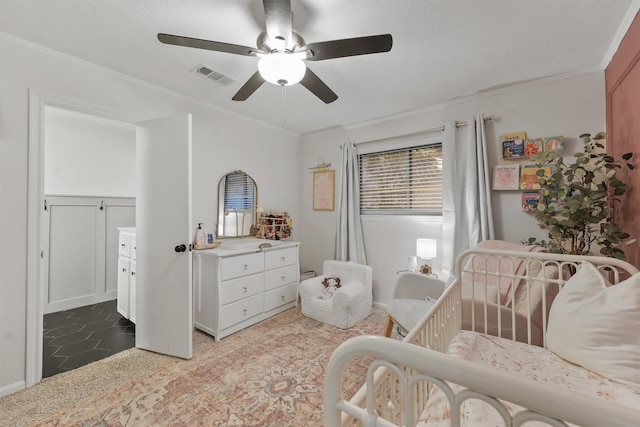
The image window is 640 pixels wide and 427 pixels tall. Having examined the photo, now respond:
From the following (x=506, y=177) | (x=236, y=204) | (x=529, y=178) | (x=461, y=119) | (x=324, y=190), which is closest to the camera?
(x=529, y=178)

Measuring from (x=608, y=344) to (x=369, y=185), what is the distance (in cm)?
262

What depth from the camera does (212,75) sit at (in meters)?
2.28

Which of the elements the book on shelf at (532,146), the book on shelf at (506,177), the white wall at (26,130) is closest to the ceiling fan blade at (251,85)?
the white wall at (26,130)

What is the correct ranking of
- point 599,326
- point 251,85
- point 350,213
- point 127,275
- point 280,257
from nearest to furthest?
point 599,326, point 251,85, point 127,275, point 280,257, point 350,213

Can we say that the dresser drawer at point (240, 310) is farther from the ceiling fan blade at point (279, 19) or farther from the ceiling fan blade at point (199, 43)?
the ceiling fan blade at point (279, 19)

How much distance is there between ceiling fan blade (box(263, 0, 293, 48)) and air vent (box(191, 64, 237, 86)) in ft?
3.26

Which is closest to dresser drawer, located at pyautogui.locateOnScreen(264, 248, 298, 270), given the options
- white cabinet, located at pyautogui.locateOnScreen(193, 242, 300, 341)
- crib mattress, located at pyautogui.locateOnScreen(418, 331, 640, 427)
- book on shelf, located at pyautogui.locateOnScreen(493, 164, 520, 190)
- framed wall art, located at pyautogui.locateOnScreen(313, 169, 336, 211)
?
white cabinet, located at pyautogui.locateOnScreen(193, 242, 300, 341)

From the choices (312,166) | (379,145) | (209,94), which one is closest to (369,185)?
(379,145)

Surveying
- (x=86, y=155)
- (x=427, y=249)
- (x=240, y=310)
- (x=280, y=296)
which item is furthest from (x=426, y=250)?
(x=86, y=155)

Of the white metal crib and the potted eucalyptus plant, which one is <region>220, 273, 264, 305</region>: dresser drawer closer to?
the white metal crib

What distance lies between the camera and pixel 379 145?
3.35 m

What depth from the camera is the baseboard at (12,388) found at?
1731mm

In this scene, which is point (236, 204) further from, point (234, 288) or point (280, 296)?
point (280, 296)

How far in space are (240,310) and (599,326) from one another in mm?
2567
